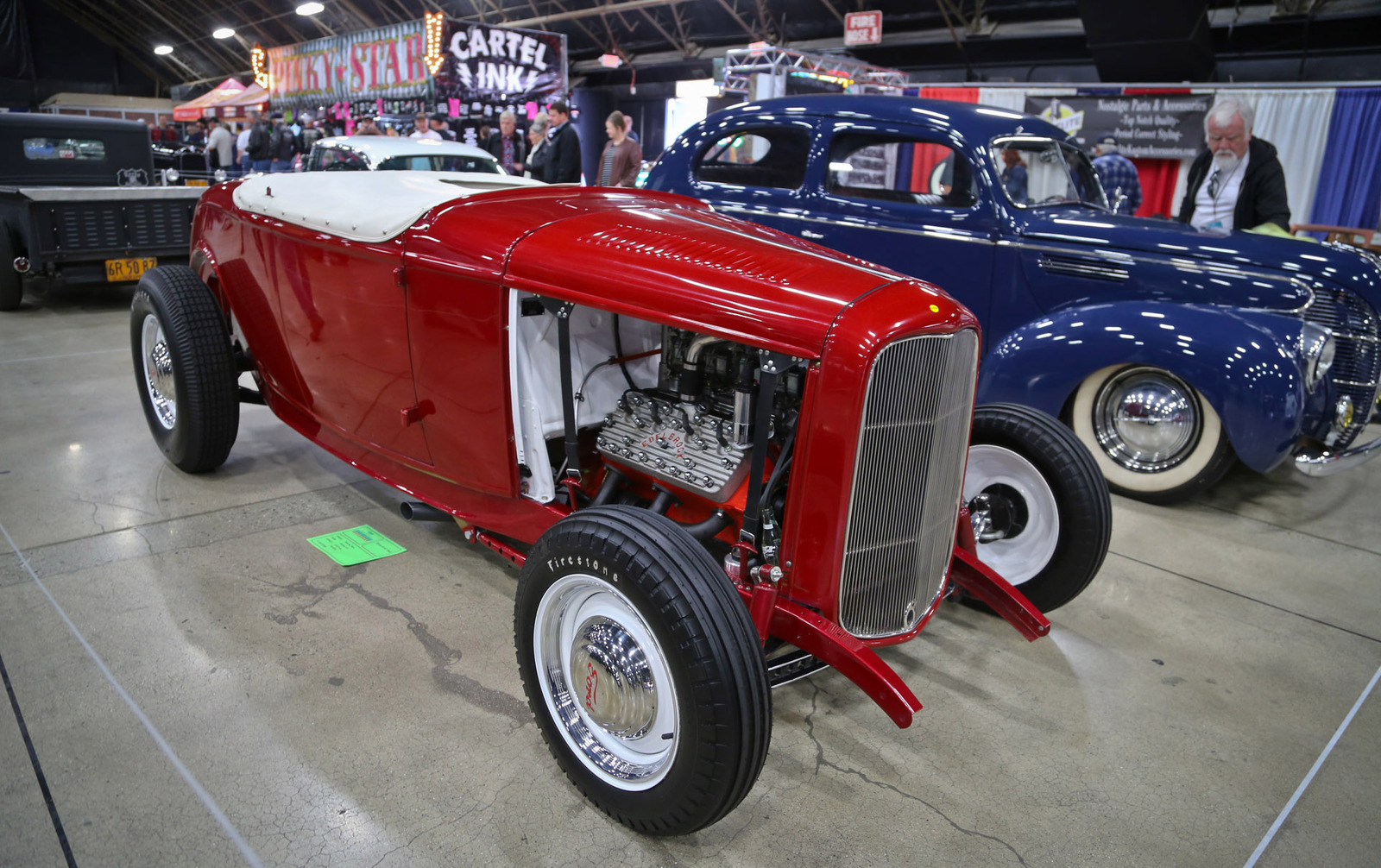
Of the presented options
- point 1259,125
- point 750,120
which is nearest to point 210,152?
point 750,120

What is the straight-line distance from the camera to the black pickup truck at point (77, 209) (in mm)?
6387

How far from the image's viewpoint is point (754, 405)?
7.14 ft

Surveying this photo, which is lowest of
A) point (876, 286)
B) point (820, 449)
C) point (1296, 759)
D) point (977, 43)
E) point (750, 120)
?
point (1296, 759)

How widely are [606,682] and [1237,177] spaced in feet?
16.6

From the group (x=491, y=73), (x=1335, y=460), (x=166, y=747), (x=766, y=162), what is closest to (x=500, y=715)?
(x=166, y=747)

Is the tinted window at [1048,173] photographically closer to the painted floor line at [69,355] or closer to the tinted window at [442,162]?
the tinted window at [442,162]

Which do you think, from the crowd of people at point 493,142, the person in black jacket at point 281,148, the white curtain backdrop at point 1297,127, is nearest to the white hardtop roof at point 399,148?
the crowd of people at point 493,142

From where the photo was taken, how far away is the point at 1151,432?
4.10m

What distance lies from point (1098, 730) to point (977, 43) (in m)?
14.5

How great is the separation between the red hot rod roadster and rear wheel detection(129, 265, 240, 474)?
20mm

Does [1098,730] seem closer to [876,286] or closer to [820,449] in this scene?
[820,449]

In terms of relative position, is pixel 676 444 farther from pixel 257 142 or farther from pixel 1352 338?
pixel 257 142

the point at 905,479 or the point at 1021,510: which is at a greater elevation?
the point at 905,479

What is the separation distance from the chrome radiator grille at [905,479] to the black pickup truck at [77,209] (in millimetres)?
7004
